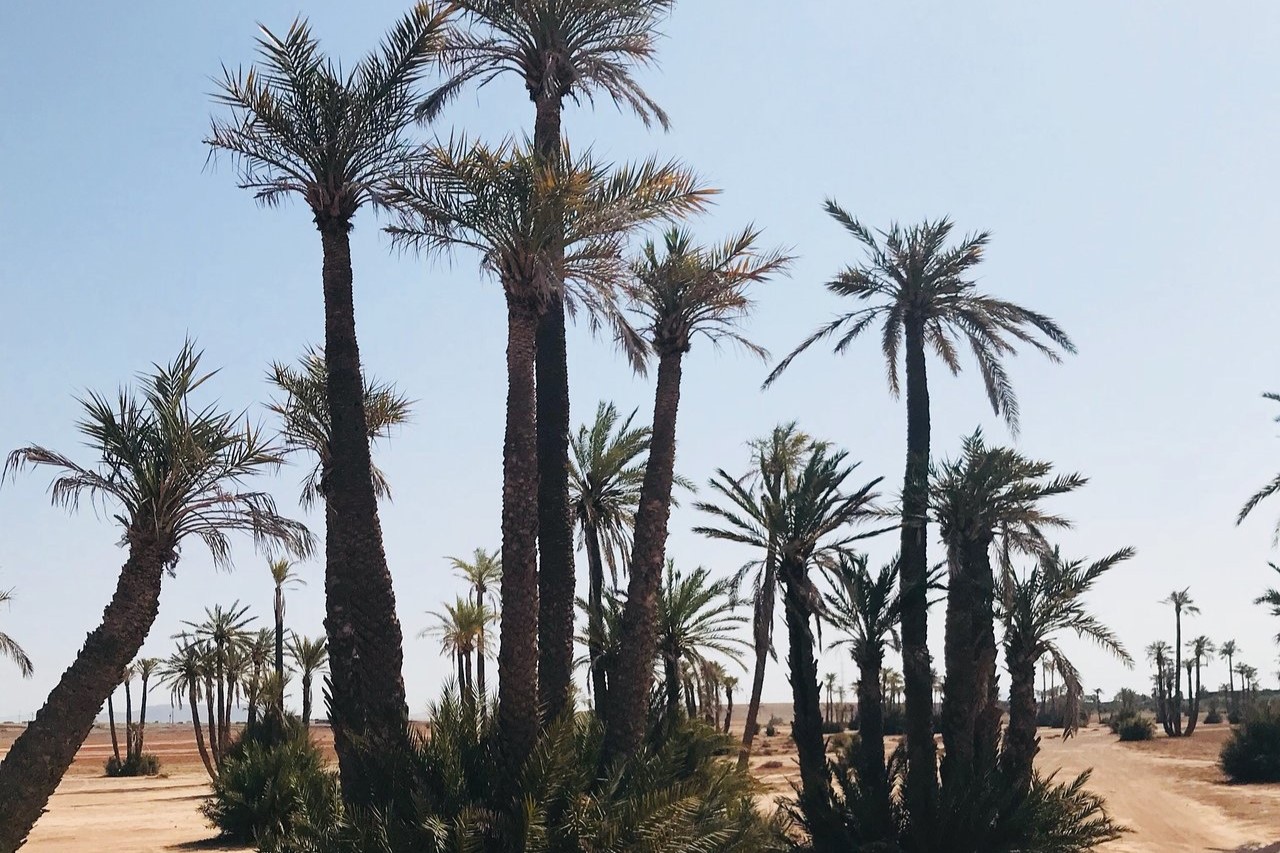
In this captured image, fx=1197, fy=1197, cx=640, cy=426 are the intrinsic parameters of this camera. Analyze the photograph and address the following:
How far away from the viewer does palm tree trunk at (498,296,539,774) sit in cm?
1448

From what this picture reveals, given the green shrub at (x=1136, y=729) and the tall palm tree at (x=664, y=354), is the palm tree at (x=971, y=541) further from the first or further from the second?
the green shrub at (x=1136, y=729)

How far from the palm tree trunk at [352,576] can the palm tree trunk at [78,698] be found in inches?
84.6

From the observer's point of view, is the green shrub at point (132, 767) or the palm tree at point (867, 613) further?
the green shrub at point (132, 767)

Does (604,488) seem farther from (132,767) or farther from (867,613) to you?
(132,767)

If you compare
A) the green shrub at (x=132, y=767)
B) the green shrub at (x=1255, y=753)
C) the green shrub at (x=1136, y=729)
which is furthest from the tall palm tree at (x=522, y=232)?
the green shrub at (x=1136, y=729)

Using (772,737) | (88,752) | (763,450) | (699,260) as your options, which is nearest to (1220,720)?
(772,737)

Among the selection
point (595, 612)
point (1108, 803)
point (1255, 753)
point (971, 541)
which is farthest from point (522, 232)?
point (1255, 753)

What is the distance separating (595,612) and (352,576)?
1787 cm

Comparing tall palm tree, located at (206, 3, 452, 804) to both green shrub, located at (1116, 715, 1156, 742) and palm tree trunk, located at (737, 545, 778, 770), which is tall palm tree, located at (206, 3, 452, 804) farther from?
green shrub, located at (1116, 715, 1156, 742)

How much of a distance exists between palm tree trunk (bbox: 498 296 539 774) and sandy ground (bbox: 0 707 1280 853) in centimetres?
835

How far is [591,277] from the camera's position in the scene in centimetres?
1752

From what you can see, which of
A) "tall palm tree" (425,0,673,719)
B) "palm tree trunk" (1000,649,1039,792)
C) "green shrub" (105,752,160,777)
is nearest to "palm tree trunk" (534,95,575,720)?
"tall palm tree" (425,0,673,719)

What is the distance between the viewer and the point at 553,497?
68.4ft

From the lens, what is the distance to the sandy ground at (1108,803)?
1008 inches
